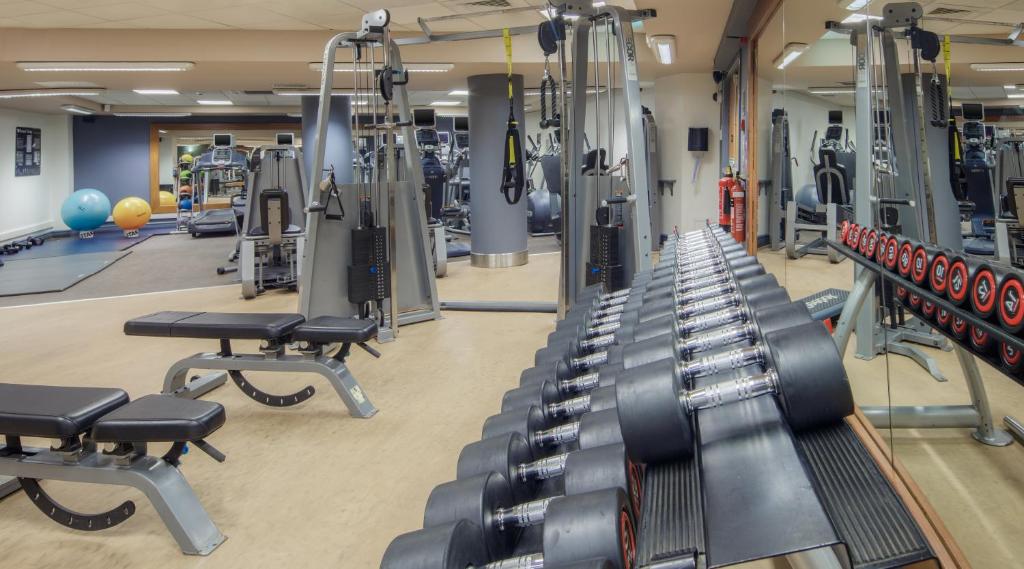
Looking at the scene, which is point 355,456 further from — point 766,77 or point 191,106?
point 191,106

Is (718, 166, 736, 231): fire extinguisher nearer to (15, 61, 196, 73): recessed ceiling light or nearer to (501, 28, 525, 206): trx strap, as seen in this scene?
(501, 28, 525, 206): trx strap

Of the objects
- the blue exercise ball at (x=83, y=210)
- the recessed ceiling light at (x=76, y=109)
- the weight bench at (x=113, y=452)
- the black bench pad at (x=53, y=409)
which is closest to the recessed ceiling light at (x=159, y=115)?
the recessed ceiling light at (x=76, y=109)

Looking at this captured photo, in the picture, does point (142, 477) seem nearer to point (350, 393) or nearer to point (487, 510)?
point (350, 393)

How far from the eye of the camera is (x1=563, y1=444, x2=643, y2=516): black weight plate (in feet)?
2.88

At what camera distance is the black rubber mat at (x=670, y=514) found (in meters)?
0.67

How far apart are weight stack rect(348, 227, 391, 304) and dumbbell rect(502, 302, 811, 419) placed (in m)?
2.74

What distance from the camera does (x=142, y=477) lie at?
1.83m

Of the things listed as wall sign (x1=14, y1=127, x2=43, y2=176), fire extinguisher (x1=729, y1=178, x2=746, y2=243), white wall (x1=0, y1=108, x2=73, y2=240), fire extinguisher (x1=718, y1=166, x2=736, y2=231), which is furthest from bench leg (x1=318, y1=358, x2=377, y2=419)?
wall sign (x1=14, y1=127, x2=43, y2=176)

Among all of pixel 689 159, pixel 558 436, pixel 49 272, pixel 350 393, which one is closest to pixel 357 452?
pixel 350 393

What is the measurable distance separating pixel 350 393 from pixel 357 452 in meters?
0.42

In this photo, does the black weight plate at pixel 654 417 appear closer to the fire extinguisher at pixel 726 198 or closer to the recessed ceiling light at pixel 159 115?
the fire extinguisher at pixel 726 198

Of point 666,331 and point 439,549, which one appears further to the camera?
point 666,331

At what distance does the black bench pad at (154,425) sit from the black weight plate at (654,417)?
4.75 feet

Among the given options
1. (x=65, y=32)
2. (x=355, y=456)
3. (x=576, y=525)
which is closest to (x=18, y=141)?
(x=65, y=32)
